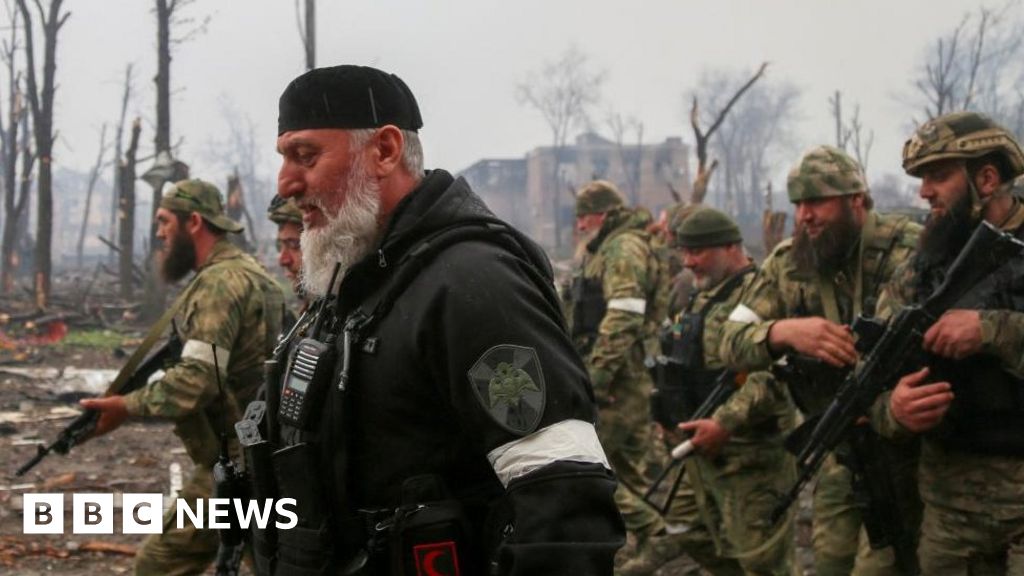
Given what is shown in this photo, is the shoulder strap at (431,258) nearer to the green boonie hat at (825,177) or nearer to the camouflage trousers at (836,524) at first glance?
the green boonie hat at (825,177)

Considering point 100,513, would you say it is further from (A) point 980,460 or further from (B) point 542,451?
(B) point 542,451

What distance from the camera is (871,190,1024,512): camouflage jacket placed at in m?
3.32

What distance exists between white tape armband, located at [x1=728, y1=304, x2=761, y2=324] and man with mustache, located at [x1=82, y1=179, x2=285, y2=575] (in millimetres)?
2050

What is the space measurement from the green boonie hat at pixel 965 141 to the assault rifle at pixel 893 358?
0.31 metres

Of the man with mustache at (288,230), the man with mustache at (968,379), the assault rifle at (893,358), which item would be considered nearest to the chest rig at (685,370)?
the assault rifle at (893,358)

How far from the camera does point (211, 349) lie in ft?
14.9

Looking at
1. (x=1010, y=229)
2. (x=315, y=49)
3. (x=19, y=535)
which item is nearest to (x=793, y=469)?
(x=1010, y=229)

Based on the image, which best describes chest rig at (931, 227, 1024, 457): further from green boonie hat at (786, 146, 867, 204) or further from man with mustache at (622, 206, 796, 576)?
man with mustache at (622, 206, 796, 576)

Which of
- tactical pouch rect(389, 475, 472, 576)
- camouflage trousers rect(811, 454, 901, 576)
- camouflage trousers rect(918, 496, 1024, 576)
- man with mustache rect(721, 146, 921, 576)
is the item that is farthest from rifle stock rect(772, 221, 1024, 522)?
tactical pouch rect(389, 475, 472, 576)

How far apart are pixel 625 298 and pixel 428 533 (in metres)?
4.66

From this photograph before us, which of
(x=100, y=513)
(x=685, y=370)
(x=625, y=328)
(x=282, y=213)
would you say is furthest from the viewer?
(x=100, y=513)

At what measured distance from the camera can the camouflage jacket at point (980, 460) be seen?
3.32 m

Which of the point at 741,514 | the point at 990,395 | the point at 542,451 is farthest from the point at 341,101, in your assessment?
the point at 741,514

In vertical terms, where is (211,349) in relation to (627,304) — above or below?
below
